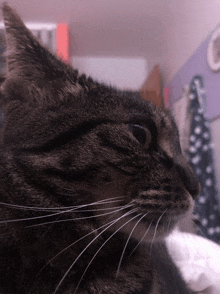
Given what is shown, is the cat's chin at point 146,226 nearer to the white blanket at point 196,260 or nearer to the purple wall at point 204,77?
the white blanket at point 196,260

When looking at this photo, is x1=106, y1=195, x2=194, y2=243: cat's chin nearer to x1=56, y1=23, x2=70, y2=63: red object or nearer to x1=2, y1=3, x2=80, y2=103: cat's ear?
x1=2, y1=3, x2=80, y2=103: cat's ear

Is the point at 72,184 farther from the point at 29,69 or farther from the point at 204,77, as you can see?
the point at 204,77

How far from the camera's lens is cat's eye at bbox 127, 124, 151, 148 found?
459mm

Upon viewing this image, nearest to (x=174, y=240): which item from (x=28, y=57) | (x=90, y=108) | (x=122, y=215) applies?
(x=122, y=215)

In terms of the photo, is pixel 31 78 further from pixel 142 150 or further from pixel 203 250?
pixel 203 250

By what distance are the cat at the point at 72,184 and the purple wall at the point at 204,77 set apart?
526mm

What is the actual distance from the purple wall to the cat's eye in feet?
1.52

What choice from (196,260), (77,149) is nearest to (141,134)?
(77,149)

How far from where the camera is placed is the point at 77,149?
0.41 meters

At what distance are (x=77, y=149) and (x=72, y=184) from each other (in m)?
0.06

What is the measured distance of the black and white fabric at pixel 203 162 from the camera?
0.93 m

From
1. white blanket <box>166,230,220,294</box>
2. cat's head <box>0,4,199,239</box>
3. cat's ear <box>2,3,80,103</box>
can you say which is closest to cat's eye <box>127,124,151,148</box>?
cat's head <box>0,4,199,239</box>

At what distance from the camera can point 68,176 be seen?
1.32 ft

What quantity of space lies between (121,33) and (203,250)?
2.95 ft
